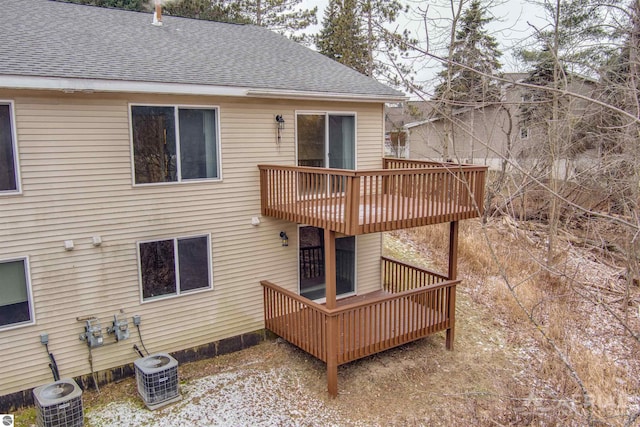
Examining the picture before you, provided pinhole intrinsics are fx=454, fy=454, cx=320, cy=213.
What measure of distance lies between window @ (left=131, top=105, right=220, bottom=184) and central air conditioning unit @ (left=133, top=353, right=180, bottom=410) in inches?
104

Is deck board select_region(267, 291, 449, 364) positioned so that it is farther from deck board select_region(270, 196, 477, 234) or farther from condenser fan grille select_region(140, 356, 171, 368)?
condenser fan grille select_region(140, 356, 171, 368)

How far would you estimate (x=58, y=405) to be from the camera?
Answer: 5.48 m

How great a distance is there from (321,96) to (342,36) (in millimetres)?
16871

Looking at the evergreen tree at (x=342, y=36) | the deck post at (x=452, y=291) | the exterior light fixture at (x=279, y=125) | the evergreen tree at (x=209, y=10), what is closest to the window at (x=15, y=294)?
the exterior light fixture at (x=279, y=125)

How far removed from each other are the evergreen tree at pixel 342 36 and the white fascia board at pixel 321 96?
1451 centimetres

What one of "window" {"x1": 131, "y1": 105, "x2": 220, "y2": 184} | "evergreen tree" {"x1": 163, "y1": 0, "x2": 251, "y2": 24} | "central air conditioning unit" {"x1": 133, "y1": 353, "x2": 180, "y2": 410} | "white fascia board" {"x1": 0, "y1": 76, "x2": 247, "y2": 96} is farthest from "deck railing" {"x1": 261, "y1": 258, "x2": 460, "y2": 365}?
"evergreen tree" {"x1": 163, "y1": 0, "x2": 251, "y2": 24}

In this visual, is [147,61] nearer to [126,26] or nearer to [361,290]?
[126,26]

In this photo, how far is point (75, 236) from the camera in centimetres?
634

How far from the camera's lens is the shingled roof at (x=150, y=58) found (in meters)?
6.06

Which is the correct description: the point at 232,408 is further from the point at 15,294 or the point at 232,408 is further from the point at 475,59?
the point at 475,59

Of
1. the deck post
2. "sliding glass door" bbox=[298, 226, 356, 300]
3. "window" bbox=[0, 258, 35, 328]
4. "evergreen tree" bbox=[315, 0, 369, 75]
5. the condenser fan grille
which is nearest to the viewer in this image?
"window" bbox=[0, 258, 35, 328]

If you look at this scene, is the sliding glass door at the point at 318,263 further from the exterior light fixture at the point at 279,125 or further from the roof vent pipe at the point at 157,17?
the roof vent pipe at the point at 157,17

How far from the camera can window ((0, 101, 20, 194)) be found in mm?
5770

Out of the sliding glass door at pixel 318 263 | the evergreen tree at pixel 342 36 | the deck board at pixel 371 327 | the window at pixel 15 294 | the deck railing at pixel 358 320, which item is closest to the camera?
the window at pixel 15 294
